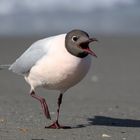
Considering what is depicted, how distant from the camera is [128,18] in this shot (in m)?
21.0

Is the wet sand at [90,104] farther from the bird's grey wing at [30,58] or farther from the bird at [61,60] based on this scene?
the bird's grey wing at [30,58]

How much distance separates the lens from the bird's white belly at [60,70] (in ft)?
25.6

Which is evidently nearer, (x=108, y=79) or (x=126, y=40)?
(x=108, y=79)

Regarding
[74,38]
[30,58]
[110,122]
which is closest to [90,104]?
[110,122]

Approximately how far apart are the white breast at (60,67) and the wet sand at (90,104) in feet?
1.73

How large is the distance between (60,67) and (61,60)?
81 millimetres

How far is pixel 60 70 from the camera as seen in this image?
7.84 metres

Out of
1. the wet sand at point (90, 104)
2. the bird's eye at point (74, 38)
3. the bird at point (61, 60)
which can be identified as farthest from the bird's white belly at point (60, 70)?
the wet sand at point (90, 104)

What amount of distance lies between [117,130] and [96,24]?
1286 cm

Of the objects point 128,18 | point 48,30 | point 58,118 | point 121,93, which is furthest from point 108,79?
point 128,18

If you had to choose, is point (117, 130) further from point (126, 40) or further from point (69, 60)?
point (126, 40)

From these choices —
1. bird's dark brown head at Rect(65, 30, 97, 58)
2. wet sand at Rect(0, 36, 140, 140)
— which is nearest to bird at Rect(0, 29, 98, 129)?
bird's dark brown head at Rect(65, 30, 97, 58)

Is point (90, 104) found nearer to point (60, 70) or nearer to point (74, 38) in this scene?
point (60, 70)

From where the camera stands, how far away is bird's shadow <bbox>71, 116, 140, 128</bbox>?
8429 millimetres
